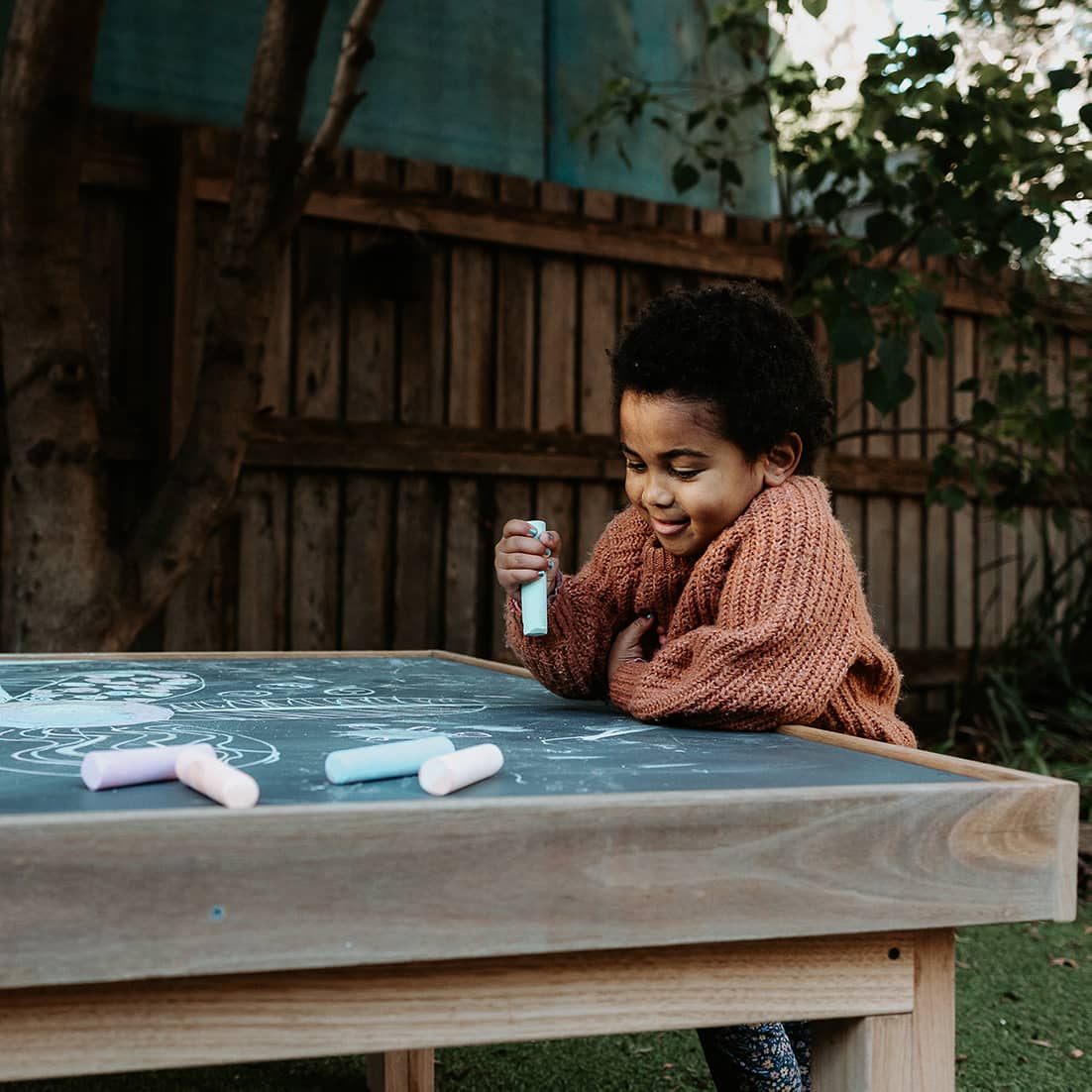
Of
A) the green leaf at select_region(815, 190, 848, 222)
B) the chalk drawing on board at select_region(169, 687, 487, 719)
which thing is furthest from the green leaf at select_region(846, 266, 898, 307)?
the chalk drawing on board at select_region(169, 687, 487, 719)

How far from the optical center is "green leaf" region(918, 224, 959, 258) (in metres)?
3.31

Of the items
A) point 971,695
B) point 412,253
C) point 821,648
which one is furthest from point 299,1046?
point 971,695

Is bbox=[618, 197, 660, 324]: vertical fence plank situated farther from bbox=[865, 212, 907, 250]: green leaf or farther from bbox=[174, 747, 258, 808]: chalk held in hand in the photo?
bbox=[174, 747, 258, 808]: chalk held in hand

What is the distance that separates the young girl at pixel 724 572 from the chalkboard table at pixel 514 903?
0.24 m

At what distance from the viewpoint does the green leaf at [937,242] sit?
331 centimetres

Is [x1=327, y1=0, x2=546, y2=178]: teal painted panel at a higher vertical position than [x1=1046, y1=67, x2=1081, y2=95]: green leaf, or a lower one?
higher

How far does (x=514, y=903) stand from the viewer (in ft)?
2.98

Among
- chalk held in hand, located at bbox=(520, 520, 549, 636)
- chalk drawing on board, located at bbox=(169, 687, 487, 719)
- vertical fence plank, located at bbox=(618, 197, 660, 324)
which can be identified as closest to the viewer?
chalk drawing on board, located at bbox=(169, 687, 487, 719)

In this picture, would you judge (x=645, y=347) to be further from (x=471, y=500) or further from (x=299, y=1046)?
(x=471, y=500)

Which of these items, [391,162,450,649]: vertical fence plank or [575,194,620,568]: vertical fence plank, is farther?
[575,194,620,568]: vertical fence plank

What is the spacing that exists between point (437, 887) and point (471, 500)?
386 centimetres

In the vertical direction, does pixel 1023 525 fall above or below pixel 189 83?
below

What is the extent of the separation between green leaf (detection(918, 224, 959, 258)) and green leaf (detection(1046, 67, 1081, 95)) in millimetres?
492

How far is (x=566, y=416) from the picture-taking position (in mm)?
4918
